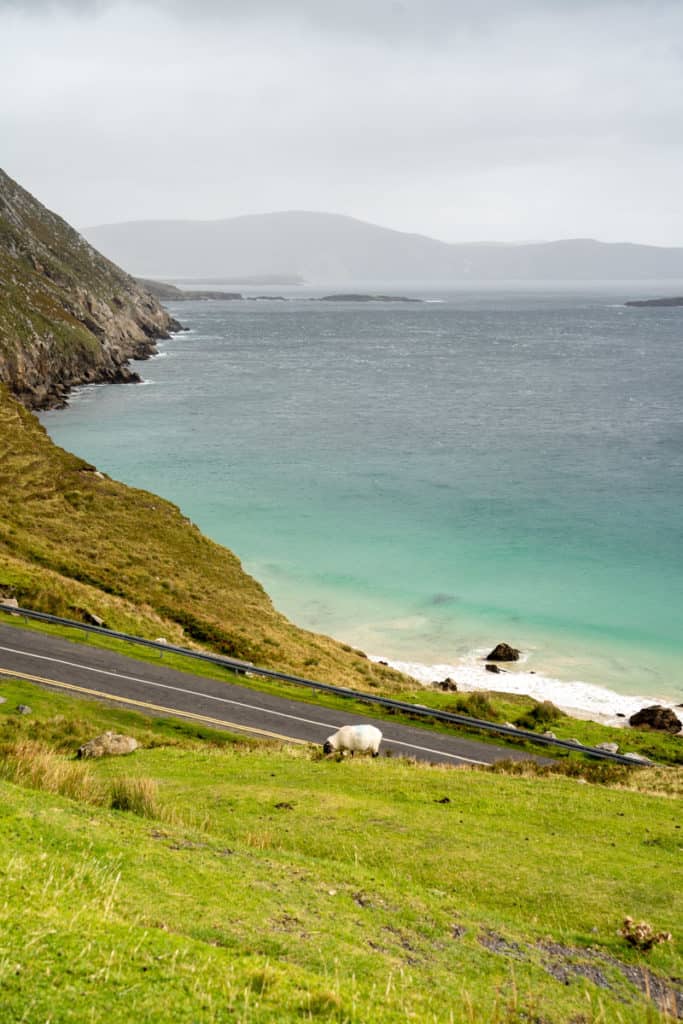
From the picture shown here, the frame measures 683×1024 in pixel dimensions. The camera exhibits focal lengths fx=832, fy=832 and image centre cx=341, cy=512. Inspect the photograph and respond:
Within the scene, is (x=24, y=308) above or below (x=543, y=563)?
above

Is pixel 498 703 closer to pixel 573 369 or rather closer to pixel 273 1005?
pixel 273 1005

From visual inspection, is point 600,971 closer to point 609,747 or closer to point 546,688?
point 609,747

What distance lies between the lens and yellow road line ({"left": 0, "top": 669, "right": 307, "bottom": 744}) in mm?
28016

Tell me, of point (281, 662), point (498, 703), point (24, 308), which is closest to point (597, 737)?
point (498, 703)

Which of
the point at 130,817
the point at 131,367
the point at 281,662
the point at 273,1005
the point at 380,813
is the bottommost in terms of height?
the point at 281,662

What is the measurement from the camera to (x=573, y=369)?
152750 millimetres

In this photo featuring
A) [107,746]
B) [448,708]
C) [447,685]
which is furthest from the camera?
[447,685]

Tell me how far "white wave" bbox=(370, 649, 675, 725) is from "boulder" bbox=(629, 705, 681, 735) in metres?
1.00

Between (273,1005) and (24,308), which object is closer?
(273,1005)

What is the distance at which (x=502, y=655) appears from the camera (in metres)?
46.2

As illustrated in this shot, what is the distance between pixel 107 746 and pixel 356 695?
11.7 metres

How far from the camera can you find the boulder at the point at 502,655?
4616 cm

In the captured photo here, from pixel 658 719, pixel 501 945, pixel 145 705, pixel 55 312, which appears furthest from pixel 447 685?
pixel 55 312

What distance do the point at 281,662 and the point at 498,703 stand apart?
10244mm
